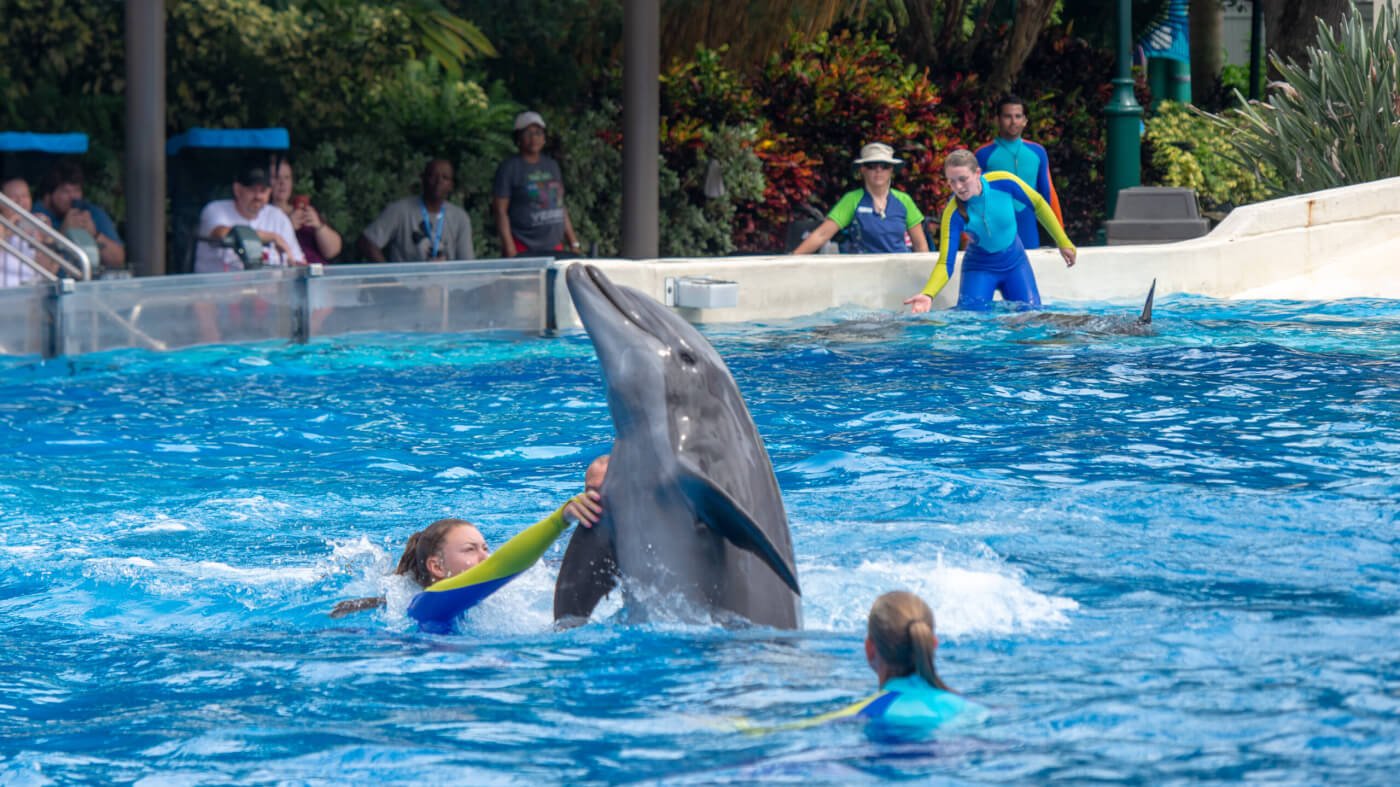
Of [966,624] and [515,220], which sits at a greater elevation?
[515,220]

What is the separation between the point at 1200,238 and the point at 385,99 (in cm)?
706

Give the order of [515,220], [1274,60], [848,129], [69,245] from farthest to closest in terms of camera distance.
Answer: [848,129] < [1274,60] < [515,220] < [69,245]

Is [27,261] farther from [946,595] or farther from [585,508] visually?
[946,595]

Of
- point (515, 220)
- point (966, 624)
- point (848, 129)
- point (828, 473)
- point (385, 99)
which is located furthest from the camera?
point (848, 129)

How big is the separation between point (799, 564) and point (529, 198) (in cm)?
886

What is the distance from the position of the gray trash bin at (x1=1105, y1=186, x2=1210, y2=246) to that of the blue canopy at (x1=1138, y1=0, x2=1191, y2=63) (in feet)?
37.9

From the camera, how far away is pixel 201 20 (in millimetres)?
15391

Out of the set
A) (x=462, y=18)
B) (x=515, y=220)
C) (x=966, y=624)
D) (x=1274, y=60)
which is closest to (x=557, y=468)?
(x=966, y=624)

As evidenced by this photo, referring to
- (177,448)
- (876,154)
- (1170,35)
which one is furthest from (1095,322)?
(1170,35)

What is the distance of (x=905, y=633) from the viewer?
13.3ft

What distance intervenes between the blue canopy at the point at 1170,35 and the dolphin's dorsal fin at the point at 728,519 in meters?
23.4

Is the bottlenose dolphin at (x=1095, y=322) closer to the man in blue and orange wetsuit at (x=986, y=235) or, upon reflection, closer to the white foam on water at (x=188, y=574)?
the man in blue and orange wetsuit at (x=986, y=235)

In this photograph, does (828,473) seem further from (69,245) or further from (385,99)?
(385,99)

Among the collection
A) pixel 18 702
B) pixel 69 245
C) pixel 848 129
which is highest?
pixel 848 129
